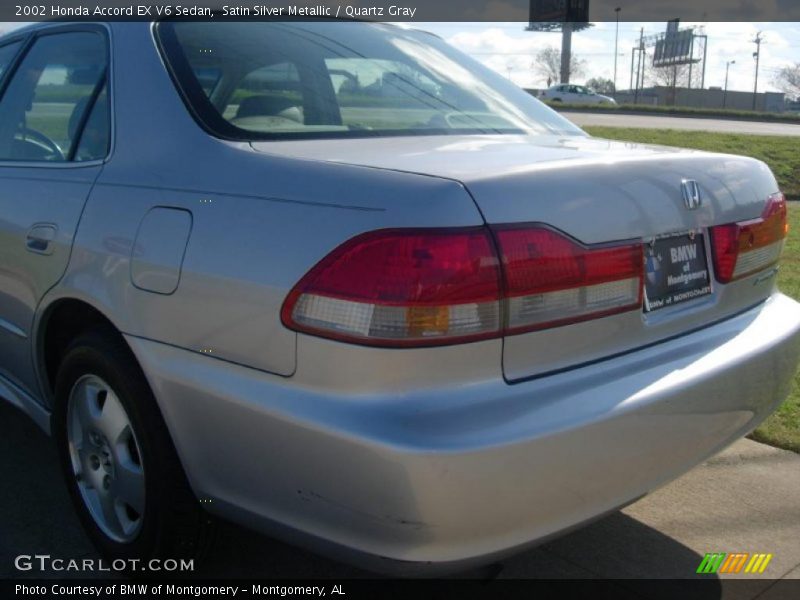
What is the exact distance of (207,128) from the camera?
247 cm

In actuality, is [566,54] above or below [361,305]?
above

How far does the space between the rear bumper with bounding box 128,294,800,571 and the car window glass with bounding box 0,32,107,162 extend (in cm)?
110

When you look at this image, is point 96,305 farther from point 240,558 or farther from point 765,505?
point 765,505

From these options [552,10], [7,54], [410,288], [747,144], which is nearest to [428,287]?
[410,288]

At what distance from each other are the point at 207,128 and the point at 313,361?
2.83 feet

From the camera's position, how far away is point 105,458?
109 inches

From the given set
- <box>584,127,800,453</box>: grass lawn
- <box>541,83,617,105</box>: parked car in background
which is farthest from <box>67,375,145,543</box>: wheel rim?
<box>541,83,617,105</box>: parked car in background

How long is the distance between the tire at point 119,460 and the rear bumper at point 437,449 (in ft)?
0.34

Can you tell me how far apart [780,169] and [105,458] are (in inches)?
541

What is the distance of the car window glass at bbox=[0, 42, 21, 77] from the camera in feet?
11.7

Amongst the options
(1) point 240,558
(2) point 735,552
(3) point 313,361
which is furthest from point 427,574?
(2) point 735,552

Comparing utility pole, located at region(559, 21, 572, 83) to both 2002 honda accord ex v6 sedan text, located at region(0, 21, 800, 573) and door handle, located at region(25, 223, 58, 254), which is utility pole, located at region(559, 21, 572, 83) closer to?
2002 honda accord ex v6 sedan text, located at region(0, 21, 800, 573)

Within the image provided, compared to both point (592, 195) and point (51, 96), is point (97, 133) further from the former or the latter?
point (592, 195)

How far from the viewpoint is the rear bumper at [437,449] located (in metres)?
1.90
